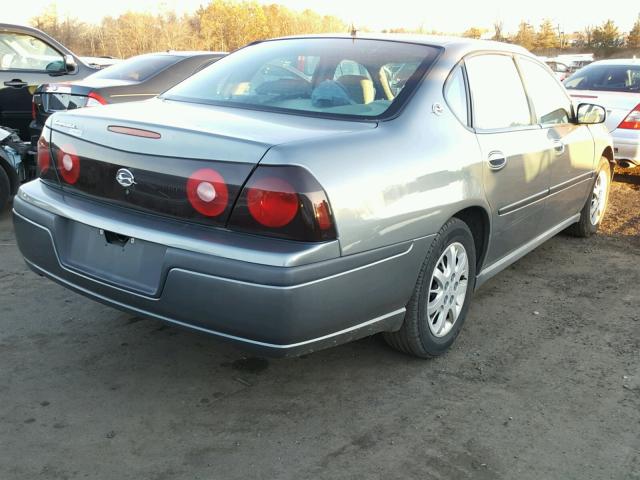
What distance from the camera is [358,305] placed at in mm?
2584

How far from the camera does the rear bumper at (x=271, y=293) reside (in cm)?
233

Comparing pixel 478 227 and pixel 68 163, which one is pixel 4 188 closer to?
pixel 68 163

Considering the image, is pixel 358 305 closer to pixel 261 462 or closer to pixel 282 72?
pixel 261 462

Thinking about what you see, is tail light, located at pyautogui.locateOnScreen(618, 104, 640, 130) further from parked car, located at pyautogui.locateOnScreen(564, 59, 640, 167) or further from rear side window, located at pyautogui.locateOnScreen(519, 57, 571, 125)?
rear side window, located at pyautogui.locateOnScreen(519, 57, 571, 125)

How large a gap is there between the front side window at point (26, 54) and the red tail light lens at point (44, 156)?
5.44 meters

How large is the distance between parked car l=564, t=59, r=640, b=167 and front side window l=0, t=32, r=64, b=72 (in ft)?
21.0

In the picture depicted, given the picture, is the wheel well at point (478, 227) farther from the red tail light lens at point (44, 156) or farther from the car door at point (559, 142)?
the red tail light lens at point (44, 156)

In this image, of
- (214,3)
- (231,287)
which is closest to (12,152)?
(231,287)

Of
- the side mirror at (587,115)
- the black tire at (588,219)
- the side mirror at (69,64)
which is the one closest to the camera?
the side mirror at (587,115)

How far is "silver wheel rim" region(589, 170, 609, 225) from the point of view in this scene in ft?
17.9

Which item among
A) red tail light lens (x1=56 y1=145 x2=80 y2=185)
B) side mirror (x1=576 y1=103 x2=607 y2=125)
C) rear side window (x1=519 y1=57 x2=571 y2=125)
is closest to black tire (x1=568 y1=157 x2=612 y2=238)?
side mirror (x1=576 y1=103 x2=607 y2=125)

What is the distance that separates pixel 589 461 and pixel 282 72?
237 cm

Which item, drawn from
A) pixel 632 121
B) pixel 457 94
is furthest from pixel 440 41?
pixel 632 121

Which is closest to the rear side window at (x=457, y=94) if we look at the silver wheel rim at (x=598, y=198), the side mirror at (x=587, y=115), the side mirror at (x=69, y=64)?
the side mirror at (x=587, y=115)
